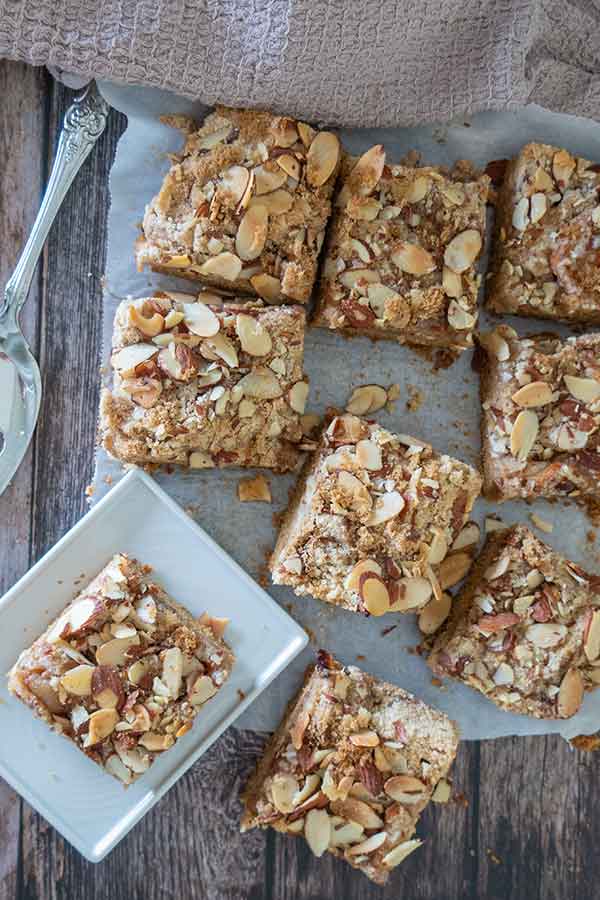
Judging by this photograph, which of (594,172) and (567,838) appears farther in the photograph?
(567,838)

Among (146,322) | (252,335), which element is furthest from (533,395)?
(146,322)

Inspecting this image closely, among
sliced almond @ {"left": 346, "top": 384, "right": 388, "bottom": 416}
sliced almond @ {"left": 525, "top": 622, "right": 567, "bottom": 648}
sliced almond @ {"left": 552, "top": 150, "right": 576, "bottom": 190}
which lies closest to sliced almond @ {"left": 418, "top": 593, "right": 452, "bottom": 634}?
sliced almond @ {"left": 525, "top": 622, "right": 567, "bottom": 648}

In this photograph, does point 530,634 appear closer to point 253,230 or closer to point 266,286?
point 266,286

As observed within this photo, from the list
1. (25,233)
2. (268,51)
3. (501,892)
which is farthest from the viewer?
(501,892)

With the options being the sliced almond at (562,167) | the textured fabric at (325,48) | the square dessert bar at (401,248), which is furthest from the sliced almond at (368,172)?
the sliced almond at (562,167)

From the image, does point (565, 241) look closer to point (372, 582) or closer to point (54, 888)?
point (372, 582)

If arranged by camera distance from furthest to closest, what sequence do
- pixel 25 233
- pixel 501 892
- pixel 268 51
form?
pixel 501 892 < pixel 25 233 < pixel 268 51

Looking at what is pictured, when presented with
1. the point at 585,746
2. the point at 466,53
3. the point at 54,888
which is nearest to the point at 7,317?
the point at 466,53
